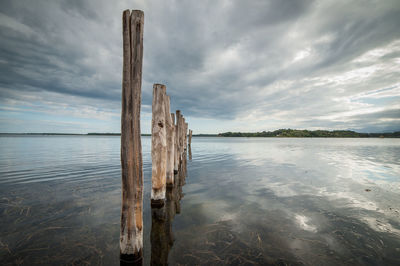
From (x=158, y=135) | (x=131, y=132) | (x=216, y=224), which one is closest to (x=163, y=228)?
(x=216, y=224)

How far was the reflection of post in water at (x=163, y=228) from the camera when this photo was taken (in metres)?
3.71

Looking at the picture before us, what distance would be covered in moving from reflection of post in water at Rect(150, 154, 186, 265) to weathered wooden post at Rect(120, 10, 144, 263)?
0.67m

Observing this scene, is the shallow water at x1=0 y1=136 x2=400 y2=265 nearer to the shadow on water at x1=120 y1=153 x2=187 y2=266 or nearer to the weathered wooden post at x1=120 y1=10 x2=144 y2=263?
the shadow on water at x1=120 y1=153 x2=187 y2=266

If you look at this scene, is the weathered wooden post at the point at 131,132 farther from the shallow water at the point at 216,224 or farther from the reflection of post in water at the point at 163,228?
the shallow water at the point at 216,224

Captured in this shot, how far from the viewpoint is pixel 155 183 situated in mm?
6219

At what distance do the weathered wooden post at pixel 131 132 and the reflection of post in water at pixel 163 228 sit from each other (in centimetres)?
67

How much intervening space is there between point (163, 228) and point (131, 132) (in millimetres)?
3309

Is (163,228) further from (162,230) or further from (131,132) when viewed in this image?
(131,132)

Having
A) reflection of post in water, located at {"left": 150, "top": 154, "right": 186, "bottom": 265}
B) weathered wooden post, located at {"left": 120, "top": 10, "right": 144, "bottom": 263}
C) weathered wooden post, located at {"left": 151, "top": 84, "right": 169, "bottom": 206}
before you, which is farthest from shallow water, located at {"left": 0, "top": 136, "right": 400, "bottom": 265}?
weathered wooden post, located at {"left": 151, "top": 84, "right": 169, "bottom": 206}

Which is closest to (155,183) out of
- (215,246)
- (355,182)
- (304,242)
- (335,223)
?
(215,246)

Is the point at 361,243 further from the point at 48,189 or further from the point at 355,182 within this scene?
the point at 48,189

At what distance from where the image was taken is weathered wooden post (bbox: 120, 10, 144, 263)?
3072mm

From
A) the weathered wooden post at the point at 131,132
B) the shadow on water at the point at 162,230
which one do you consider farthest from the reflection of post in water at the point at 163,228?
the weathered wooden post at the point at 131,132

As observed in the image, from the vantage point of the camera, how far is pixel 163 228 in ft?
16.0
